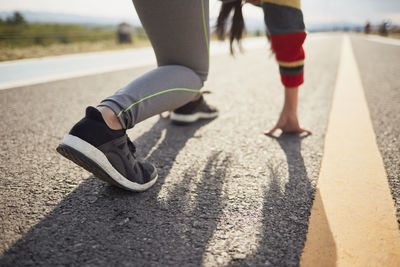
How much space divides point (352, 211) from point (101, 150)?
3.07 feet

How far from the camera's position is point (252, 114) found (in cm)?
208

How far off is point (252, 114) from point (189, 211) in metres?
1.30

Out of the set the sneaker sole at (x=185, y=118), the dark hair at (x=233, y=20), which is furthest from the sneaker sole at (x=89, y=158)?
the dark hair at (x=233, y=20)

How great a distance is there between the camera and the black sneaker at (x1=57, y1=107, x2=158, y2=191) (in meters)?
0.86

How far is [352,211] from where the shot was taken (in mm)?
960

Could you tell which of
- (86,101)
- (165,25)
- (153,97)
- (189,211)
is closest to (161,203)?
(189,211)

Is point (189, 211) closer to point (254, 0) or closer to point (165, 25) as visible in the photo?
point (165, 25)

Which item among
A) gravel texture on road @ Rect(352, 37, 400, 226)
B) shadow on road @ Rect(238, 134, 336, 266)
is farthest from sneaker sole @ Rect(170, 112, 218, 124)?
gravel texture on road @ Rect(352, 37, 400, 226)

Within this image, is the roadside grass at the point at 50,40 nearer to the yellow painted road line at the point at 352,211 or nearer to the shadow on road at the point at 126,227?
the shadow on road at the point at 126,227

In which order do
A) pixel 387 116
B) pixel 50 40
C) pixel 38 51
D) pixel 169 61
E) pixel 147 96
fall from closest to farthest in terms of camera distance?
pixel 147 96 → pixel 169 61 → pixel 387 116 → pixel 38 51 → pixel 50 40

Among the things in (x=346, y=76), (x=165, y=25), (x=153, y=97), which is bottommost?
(x=346, y=76)

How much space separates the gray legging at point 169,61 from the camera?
3.16 feet

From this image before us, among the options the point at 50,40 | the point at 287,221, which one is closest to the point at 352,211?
the point at 287,221

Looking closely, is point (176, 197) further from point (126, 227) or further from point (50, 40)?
point (50, 40)
